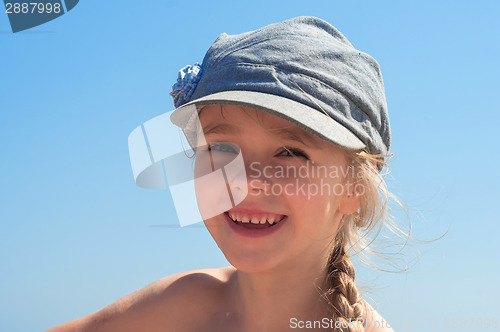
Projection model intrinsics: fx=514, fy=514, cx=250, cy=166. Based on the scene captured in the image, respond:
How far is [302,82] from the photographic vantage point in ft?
6.88

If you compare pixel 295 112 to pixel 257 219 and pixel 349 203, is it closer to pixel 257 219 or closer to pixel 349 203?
pixel 257 219

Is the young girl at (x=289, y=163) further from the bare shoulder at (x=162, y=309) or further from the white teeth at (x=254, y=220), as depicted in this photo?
the bare shoulder at (x=162, y=309)

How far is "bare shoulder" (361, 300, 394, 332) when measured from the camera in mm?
2458

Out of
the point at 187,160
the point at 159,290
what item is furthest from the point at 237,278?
the point at 187,160

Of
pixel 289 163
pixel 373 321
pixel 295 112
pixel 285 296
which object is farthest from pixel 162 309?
pixel 295 112

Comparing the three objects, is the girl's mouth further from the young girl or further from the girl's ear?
the girl's ear

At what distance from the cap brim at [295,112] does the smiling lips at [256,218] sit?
1.38 feet

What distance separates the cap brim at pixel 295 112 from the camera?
1.97m

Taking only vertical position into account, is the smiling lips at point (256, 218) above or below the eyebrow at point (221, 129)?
below

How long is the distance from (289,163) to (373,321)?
0.95 metres

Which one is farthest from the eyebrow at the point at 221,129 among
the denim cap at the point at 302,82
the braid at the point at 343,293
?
the braid at the point at 343,293

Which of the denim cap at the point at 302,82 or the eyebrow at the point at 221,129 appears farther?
the eyebrow at the point at 221,129

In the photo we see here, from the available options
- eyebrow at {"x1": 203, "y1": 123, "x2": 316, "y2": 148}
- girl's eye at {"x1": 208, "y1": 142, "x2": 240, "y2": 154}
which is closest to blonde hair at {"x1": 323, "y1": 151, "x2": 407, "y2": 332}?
eyebrow at {"x1": 203, "y1": 123, "x2": 316, "y2": 148}

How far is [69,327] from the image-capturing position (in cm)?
291
